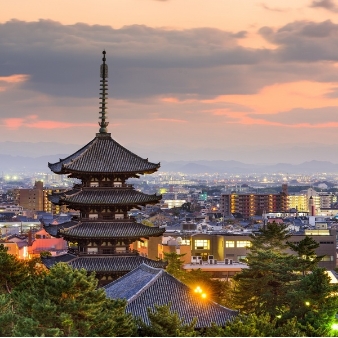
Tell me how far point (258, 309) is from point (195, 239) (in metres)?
39.7

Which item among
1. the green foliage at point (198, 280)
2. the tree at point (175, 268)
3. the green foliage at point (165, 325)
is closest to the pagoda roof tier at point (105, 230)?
the green foliage at point (198, 280)

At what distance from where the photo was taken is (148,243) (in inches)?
2478

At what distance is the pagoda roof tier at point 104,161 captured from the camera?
3181cm

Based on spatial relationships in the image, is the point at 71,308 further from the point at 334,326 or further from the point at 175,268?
the point at 175,268

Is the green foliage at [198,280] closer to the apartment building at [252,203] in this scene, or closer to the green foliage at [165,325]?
the green foliage at [165,325]

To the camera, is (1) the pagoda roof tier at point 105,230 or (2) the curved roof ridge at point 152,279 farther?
(1) the pagoda roof tier at point 105,230

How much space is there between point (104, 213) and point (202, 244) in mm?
37623

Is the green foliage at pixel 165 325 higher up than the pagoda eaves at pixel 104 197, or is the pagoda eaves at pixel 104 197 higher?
the pagoda eaves at pixel 104 197

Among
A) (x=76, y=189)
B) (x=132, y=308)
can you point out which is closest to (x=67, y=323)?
(x=132, y=308)

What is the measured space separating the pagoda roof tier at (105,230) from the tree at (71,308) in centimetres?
978

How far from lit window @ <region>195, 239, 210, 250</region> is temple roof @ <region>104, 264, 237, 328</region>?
136 ft

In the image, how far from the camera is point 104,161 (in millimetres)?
32438

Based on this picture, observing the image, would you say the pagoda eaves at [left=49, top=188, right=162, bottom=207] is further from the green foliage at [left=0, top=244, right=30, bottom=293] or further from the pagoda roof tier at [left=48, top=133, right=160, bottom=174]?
the green foliage at [left=0, top=244, right=30, bottom=293]

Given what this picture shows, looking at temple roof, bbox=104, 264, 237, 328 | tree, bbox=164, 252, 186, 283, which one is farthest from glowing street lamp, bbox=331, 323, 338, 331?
tree, bbox=164, 252, 186, 283
